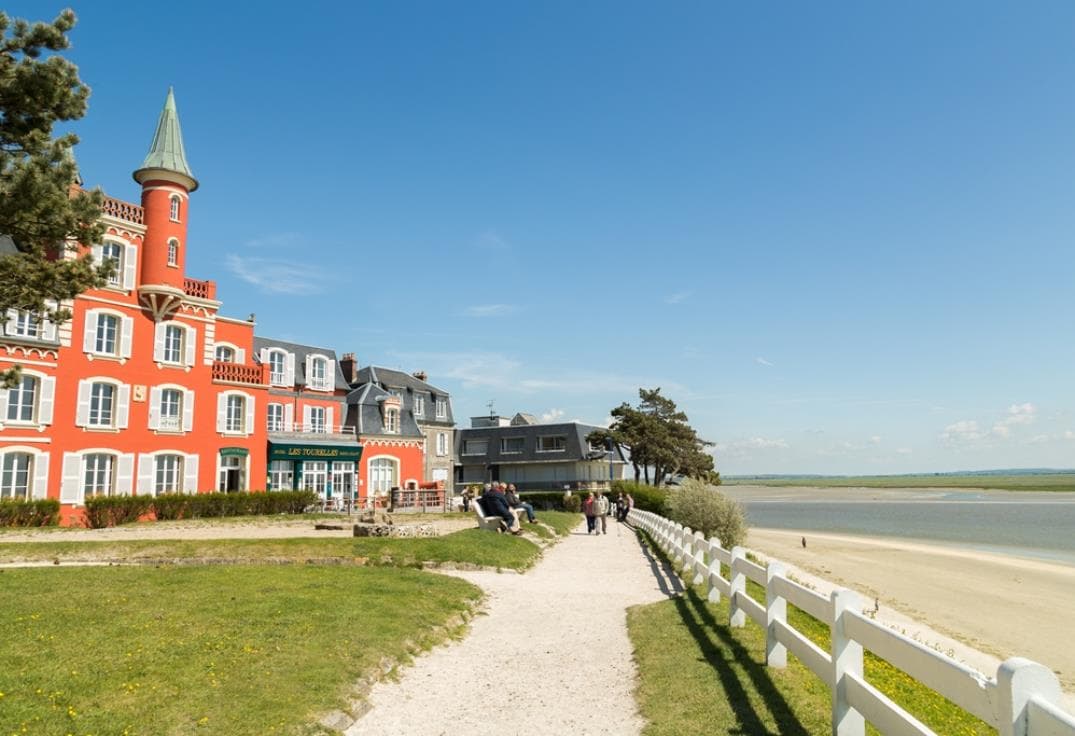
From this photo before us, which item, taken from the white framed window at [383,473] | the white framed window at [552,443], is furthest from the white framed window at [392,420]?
the white framed window at [552,443]

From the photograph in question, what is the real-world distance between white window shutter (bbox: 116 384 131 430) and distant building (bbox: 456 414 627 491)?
99.0 feet

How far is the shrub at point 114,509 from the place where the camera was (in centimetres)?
2614

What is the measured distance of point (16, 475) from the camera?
25.7 m

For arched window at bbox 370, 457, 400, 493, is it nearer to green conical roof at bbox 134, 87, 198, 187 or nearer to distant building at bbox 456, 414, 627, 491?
distant building at bbox 456, 414, 627, 491

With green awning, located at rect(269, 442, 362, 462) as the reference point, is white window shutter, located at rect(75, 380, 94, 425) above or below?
above

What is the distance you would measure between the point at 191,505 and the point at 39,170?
70.8ft

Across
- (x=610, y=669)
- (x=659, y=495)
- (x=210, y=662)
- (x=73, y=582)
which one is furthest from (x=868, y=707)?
(x=659, y=495)

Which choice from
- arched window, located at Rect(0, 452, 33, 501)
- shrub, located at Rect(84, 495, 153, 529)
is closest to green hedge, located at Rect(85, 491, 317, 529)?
shrub, located at Rect(84, 495, 153, 529)

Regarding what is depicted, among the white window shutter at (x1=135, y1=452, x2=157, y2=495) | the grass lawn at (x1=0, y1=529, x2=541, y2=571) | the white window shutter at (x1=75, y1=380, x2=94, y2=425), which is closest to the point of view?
the grass lawn at (x1=0, y1=529, x2=541, y2=571)

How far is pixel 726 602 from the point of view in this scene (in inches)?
434

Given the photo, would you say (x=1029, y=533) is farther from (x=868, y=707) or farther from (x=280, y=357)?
(x=868, y=707)

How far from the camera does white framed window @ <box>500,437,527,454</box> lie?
2362 inches

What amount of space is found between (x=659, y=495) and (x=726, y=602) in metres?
31.3

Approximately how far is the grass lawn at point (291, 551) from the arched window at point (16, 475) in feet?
35.0
